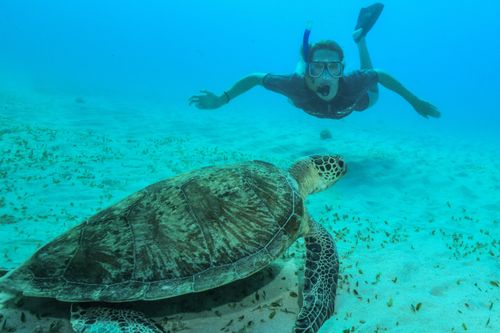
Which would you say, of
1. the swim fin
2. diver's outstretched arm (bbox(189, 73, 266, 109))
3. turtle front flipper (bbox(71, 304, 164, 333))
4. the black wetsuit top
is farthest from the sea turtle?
the swim fin

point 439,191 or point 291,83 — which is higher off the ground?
point 291,83

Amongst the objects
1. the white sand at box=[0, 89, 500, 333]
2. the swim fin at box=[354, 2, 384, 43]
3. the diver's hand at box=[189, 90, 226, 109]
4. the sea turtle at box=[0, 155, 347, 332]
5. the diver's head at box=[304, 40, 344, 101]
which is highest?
the swim fin at box=[354, 2, 384, 43]

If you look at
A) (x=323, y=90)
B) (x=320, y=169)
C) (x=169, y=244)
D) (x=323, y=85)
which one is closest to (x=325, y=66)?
(x=323, y=85)

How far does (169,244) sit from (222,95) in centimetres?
679

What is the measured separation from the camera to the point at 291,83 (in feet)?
30.7

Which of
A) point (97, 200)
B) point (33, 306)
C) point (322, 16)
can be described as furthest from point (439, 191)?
point (322, 16)

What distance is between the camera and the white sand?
371 cm

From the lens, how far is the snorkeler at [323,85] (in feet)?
29.2

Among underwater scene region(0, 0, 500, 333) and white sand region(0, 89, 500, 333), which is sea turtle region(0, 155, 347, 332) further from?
white sand region(0, 89, 500, 333)

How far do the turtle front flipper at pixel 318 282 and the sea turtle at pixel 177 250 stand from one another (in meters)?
0.01

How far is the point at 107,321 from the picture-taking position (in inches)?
116

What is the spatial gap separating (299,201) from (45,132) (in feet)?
39.6

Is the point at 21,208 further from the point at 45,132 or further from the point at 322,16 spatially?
the point at 322,16

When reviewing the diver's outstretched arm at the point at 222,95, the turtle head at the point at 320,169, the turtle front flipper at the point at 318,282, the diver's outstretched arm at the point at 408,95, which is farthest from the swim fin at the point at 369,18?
the turtle front flipper at the point at 318,282
